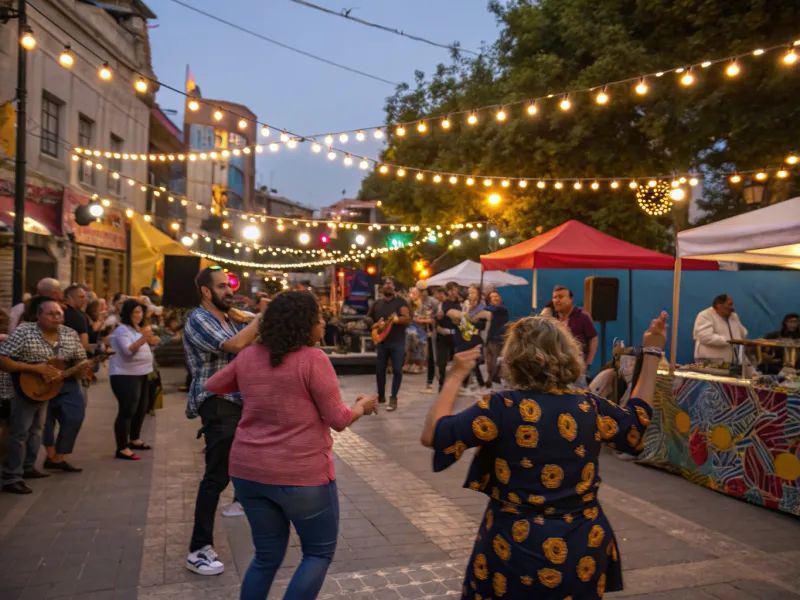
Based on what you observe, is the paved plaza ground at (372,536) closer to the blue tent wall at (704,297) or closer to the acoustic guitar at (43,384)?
the acoustic guitar at (43,384)

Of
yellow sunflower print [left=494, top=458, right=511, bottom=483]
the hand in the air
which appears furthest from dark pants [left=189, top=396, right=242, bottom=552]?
the hand in the air

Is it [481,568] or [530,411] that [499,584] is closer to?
[481,568]

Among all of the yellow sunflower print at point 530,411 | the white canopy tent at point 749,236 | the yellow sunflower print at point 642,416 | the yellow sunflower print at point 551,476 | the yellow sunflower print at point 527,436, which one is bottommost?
the yellow sunflower print at point 551,476

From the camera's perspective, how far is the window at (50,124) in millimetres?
15594

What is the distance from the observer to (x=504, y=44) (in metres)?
17.8

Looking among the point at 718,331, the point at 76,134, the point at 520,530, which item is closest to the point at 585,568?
the point at 520,530

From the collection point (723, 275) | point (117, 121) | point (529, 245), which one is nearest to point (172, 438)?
point (529, 245)

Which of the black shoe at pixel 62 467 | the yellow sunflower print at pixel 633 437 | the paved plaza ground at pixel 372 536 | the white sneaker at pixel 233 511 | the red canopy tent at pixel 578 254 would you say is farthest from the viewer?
the red canopy tent at pixel 578 254

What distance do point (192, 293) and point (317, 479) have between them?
10694 millimetres

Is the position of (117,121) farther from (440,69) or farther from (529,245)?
(529,245)

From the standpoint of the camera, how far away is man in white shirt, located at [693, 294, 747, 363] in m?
9.70

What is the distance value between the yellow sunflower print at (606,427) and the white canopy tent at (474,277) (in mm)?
14968

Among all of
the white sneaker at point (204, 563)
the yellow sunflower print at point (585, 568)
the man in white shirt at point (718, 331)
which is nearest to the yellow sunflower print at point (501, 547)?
the yellow sunflower print at point (585, 568)

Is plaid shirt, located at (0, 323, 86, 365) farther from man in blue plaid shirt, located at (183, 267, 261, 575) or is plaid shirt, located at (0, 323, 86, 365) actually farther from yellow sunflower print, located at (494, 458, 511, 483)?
yellow sunflower print, located at (494, 458, 511, 483)
